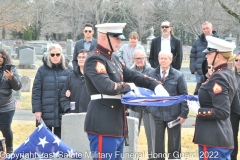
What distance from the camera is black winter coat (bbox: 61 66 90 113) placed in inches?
299

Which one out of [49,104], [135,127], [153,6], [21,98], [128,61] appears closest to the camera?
[135,127]

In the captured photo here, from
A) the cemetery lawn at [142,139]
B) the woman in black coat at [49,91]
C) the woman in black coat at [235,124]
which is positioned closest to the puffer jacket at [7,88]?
the woman in black coat at [49,91]

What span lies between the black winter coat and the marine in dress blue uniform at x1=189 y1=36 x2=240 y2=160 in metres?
2.74

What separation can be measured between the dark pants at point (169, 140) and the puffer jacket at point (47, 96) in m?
1.57

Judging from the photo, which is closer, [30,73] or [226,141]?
[226,141]

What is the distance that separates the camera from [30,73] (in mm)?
25484

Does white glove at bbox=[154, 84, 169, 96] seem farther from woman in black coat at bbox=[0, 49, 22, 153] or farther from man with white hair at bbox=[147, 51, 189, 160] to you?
woman in black coat at bbox=[0, 49, 22, 153]

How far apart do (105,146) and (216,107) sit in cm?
123

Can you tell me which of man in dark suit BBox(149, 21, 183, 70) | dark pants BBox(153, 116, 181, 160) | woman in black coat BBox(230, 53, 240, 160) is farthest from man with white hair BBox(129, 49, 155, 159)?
woman in black coat BBox(230, 53, 240, 160)

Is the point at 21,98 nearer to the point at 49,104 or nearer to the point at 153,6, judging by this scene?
the point at 49,104

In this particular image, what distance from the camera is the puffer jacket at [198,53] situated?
9.87 meters

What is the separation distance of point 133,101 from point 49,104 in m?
2.67

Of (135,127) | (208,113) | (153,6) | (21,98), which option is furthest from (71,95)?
(153,6)

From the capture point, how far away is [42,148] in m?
6.02
